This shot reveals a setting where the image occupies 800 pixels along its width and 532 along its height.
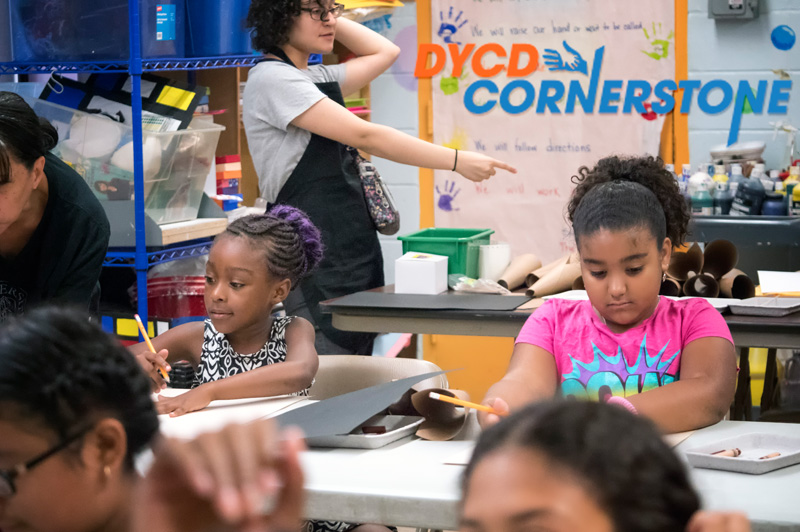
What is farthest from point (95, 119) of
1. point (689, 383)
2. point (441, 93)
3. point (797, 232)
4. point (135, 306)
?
point (797, 232)

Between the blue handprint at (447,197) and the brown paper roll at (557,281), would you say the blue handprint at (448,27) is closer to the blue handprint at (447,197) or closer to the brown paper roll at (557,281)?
the blue handprint at (447,197)

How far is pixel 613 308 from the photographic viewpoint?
173 centimetres

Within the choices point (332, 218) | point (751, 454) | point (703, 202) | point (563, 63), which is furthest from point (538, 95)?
point (751, 454)

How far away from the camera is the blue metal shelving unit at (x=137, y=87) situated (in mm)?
2852

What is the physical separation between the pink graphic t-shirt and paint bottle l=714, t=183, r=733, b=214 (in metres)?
1.65

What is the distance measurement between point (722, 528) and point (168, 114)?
264cm

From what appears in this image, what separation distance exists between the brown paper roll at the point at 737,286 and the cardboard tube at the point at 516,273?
1.80 feet

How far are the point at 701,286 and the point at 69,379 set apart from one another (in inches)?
75.2

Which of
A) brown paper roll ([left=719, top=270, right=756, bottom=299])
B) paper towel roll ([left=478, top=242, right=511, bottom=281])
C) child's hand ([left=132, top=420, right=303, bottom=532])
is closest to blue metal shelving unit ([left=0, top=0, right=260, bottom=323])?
paper towel roll ([left=478, top=242, right=511, bottom=281])

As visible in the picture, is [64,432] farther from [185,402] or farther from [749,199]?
[749,199]

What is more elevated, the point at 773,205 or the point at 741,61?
the point at 741,61

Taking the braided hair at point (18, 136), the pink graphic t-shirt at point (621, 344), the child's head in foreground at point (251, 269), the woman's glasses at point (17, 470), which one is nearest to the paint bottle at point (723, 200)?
the pink graphic t-shirt at point (621, 344)

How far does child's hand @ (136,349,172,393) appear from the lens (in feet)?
6.23

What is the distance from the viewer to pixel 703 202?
3.34 meters
